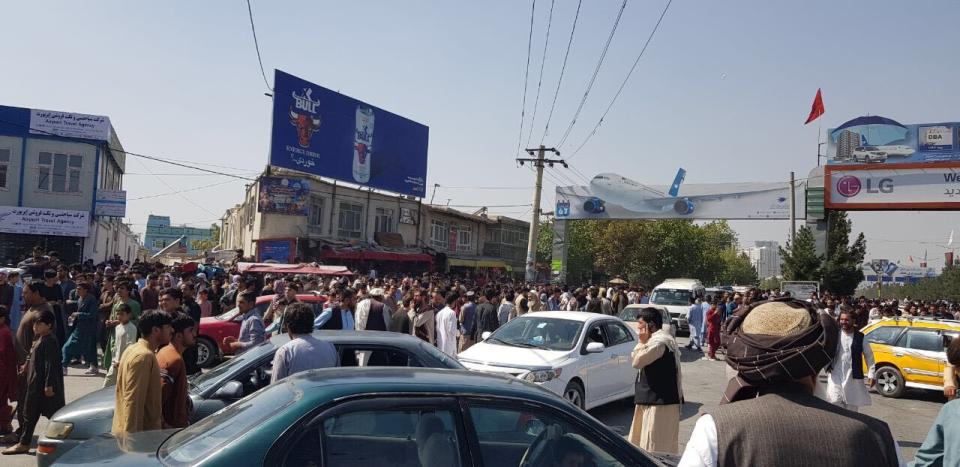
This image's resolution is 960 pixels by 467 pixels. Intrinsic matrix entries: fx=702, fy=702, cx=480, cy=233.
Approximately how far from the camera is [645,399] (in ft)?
21.8

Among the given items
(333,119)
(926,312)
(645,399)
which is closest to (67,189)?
(333,119)

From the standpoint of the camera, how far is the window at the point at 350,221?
126 feet

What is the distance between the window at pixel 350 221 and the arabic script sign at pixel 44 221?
42.3ft

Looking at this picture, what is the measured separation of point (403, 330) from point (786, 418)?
34.1ft

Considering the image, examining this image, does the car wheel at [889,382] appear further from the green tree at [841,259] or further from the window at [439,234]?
the window at [439,234]

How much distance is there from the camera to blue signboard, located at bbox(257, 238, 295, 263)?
33281mm

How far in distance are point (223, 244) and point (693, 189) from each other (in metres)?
38.3

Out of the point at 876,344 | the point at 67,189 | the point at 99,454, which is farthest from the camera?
the point at 67,189

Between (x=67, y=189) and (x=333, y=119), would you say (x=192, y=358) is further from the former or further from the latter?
(x=333, y=119)

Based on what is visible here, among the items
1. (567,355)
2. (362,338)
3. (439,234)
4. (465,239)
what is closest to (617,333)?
(567,355)

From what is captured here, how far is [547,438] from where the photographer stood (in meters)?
3.45

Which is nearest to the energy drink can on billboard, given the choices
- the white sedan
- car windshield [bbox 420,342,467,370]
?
the white sedan

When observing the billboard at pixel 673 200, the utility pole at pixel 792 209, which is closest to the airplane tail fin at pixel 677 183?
the billboard at pixel 673 200

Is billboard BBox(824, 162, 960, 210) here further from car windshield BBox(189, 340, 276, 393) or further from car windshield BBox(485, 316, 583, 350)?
car windshield BBox(189, 340, 276, 393)
